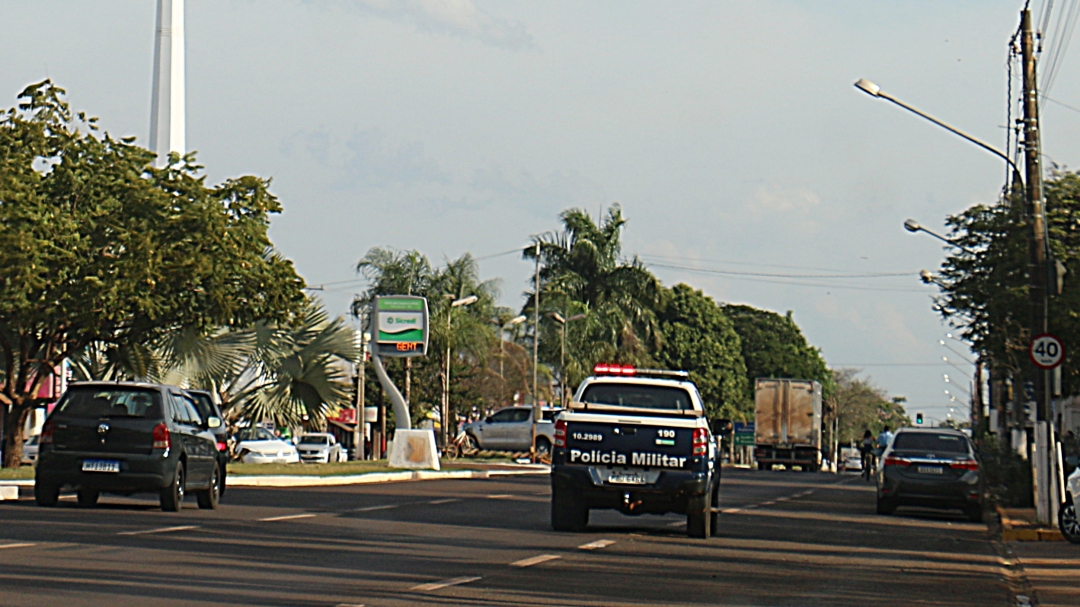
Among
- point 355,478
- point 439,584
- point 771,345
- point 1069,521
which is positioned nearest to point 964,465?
point 1069,521

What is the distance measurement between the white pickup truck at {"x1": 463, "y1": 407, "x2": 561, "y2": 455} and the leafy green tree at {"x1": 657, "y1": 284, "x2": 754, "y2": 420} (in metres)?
35.6

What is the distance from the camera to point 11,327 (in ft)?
101

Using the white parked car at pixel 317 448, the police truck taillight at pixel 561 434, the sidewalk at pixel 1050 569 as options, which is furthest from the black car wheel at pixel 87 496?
the white parked car at pixel 317 448

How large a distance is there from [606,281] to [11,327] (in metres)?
42.9

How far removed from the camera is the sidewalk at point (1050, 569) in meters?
12.7

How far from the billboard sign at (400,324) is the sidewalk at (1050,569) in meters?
22.2

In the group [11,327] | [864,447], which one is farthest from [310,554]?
[864,447]

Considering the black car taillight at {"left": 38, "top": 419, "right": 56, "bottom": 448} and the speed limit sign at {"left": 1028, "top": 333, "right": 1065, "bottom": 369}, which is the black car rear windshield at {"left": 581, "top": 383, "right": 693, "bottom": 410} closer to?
the speed limit sign at {"left": 1028, "top": 333, "right": 1065, "bottom": 369}

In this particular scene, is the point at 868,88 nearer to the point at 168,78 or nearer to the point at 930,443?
the point at 930,443

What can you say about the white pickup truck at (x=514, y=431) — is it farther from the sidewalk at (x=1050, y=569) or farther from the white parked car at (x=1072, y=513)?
the white parked car at (x=1072, y=513)

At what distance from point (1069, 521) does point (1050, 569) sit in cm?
372

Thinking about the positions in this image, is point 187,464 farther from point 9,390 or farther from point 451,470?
point 451,470

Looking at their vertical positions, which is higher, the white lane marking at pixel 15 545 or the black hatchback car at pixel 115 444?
the black hatchback car at pixel 115 444

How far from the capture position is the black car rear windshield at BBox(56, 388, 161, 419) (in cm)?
1933
